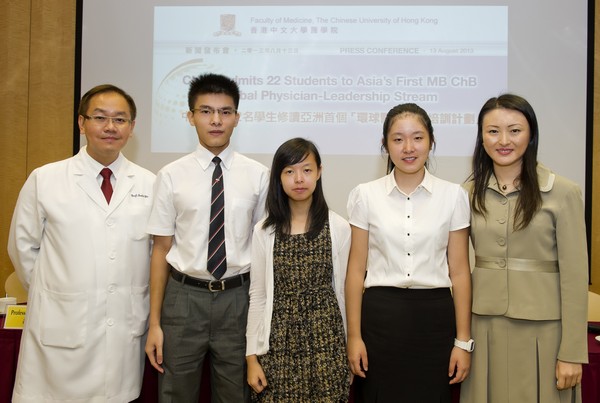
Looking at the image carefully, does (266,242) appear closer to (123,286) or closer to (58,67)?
(123,286)

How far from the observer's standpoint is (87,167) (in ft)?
6.91

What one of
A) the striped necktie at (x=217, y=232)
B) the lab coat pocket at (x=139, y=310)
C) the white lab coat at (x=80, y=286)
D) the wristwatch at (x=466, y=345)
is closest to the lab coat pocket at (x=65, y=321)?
the white lab coat at (x=80, y=286)

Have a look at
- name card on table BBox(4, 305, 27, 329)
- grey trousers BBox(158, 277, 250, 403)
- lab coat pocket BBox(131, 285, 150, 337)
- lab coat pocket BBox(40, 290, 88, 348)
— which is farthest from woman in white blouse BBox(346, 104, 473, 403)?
name card on table BBox(4, 305, 27, 329)

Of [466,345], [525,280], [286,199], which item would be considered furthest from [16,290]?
[525,280]

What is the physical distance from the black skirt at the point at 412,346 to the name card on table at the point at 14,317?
1708 mm

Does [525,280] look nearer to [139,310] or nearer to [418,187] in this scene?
[418,187]

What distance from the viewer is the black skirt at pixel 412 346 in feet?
5.90

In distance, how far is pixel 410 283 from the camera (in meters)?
1.81

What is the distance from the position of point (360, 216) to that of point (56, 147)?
3120 mm

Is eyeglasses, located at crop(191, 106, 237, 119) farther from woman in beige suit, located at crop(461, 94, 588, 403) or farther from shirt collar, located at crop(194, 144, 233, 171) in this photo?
woman in beige suit, located at crop(461, 94, 588, 403)

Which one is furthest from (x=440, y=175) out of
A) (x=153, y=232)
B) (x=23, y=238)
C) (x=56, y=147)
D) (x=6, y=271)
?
(x=6, y=271)

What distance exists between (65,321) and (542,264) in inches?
73.3

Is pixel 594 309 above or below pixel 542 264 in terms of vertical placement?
below

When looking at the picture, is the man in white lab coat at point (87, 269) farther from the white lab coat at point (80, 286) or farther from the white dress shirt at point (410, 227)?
the white dress shirt at point (410, 227)
